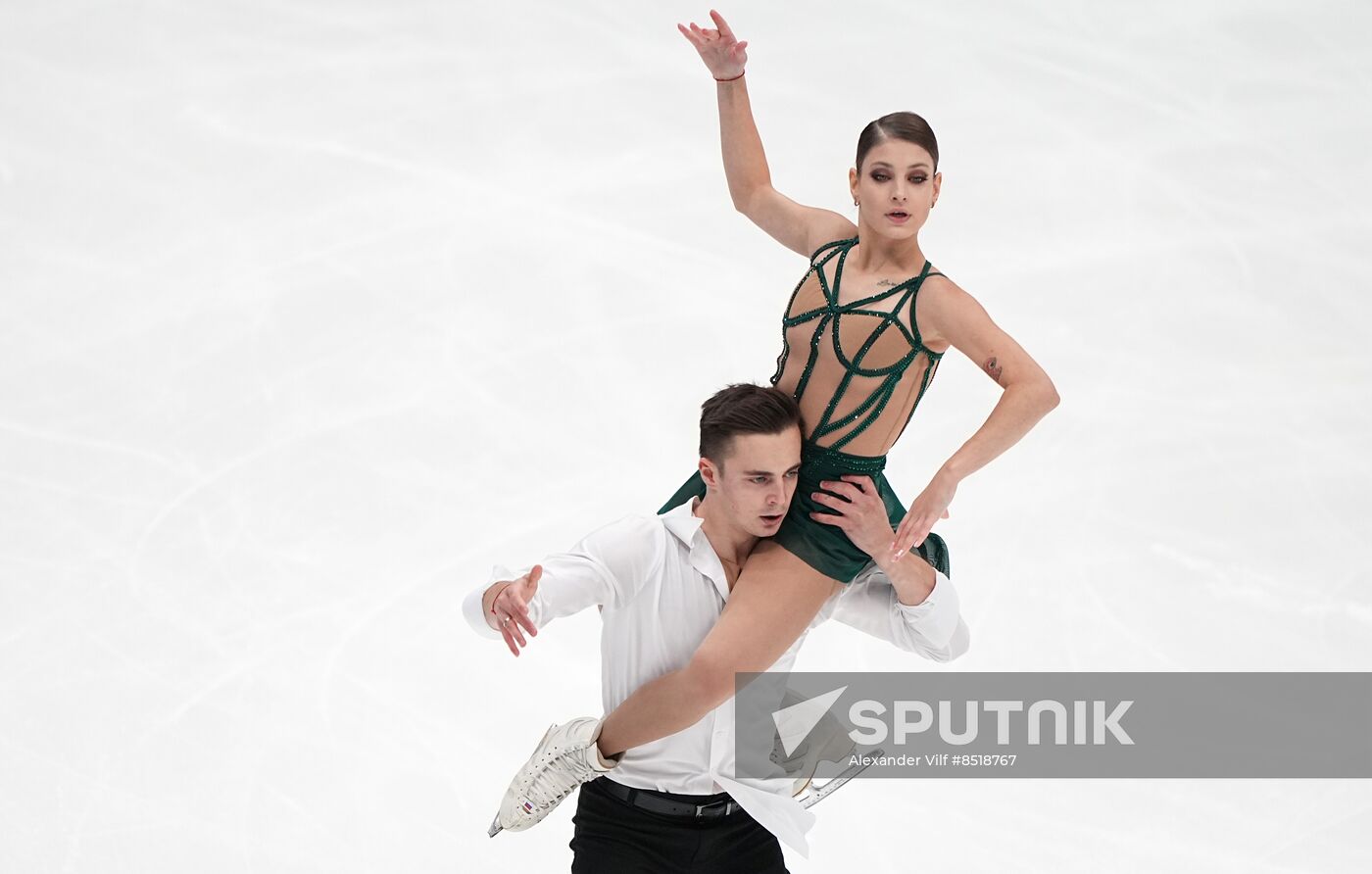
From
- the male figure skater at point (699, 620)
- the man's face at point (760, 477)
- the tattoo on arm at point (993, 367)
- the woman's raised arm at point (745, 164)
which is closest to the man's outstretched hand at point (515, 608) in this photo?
the male figure skater at point (699, 620)

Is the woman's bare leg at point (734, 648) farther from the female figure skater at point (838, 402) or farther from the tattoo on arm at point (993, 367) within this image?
the tattoo on arm at point (993, 367)

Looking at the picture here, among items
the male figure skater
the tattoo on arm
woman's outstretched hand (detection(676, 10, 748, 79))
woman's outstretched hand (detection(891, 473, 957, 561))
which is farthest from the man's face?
woman's outstretched hand (detection(676, 10, 748, 79))

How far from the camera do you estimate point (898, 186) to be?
11.4 ft

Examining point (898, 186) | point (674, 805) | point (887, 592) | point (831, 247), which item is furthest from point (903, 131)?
point (674, 805)

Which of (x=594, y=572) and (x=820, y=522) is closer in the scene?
(x=594, y=572)

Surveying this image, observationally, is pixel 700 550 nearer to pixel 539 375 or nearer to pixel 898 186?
pixel 898 186

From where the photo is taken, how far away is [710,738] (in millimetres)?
3545

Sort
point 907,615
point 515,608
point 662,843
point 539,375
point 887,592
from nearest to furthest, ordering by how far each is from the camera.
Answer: point 515,608 → point 662,843 → point 907,615 → point 887,592 → point 539,375

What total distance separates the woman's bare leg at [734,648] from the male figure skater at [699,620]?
7 cm

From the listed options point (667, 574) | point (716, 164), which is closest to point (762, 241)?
point (716, 164)

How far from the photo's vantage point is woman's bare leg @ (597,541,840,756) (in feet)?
11.0

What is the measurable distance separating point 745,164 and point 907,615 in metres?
1.15

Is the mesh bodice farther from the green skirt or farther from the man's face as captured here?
the man's face

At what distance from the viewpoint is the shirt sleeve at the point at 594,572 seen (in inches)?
130
